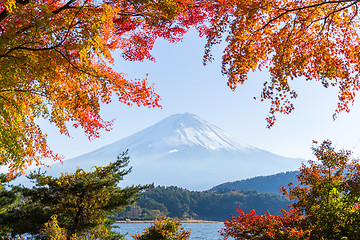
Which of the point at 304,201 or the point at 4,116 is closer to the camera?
the point at 4,116

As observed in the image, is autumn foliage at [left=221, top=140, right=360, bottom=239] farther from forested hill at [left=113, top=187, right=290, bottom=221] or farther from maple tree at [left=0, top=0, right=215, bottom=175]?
forested hill at [left=113, top=187, right=290, bottom=221]

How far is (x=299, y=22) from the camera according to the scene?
501 centimetres

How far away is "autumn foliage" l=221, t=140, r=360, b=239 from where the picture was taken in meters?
4.95

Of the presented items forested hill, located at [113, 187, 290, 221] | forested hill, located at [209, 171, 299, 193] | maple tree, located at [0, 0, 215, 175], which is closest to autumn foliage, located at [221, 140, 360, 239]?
maple tree, located at [0, 0, 215, 175]

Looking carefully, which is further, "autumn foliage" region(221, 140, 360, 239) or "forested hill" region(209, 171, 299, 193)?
"forested hill" region(209, 171, 299, 193)

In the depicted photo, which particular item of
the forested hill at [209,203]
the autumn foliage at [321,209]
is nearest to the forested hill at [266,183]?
the forested hill at [209,203]

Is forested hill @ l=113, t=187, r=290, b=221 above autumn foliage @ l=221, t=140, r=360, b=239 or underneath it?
underneath

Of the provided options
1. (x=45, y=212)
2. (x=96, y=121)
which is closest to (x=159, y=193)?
(x=45, y=212)

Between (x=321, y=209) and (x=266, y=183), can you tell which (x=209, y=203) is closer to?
(x=266, y=183)

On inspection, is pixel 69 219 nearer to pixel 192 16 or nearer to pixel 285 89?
pixel 192 16

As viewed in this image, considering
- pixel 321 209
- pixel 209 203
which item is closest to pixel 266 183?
pixel 209 203

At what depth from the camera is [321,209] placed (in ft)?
17.6

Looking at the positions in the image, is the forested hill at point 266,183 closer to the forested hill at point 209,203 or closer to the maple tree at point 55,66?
the forested hill at point 209,203

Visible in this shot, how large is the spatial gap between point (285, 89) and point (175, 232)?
4.63 m
